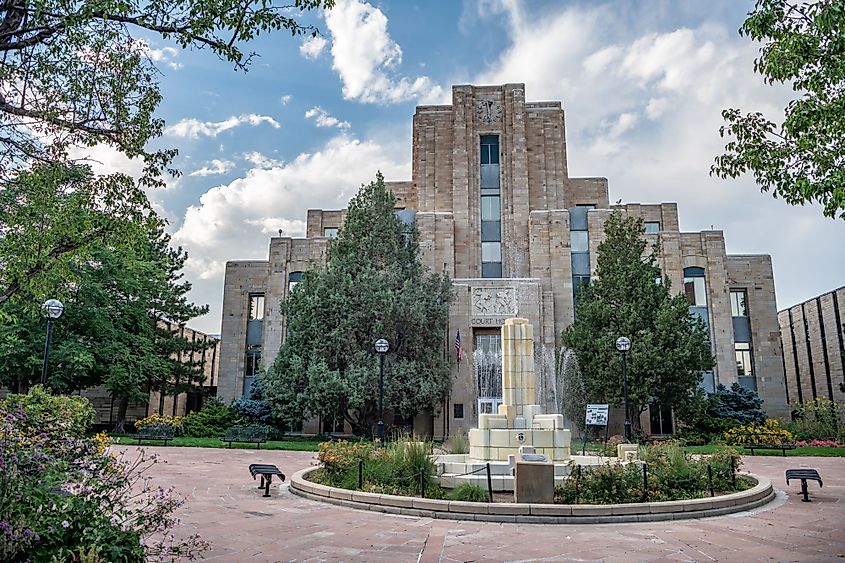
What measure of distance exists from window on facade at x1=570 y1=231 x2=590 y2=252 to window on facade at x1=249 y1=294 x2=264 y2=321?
19542 millimetres

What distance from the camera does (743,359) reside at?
3603 cm


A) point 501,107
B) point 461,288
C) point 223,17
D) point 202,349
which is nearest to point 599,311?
point 461,288

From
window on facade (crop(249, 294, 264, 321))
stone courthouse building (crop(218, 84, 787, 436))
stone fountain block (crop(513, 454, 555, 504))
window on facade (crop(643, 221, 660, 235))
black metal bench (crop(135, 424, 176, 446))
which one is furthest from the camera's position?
window on facade (crop(643, 221, 660, 235))

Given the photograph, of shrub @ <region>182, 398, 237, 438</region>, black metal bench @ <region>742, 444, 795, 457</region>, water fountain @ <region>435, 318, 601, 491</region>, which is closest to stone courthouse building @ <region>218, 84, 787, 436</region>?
shrub @ <region>182, 398, 237, 438</region>

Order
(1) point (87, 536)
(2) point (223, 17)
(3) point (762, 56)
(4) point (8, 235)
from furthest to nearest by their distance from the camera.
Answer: (3) point (762, 56), (4) point (8, 235), (2) point (223, 17), (1) point (87, 536)

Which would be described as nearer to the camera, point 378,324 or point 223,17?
point 223,17

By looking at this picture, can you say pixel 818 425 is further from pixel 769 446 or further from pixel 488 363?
pixel 488 363

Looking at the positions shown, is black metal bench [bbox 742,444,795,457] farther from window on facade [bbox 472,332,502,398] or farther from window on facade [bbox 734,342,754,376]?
window on facade [bbox 472,332,502,398]

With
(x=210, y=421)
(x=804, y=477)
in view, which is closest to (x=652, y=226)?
(x=210, y=421)

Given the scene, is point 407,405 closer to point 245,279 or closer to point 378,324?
point 378,324

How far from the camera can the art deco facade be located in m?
39.8

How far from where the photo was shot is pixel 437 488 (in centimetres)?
1198

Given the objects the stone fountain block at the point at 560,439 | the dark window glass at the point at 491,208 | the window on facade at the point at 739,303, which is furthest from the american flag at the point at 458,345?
the window on facade at the point at 739,303

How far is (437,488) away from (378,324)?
56.7 ft
